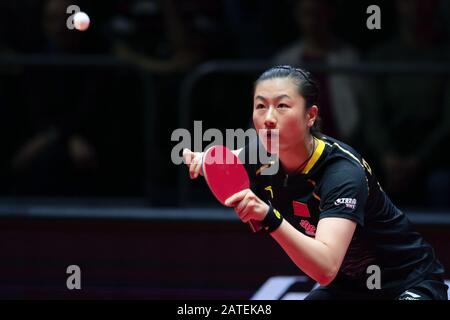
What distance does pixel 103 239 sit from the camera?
5652 mm

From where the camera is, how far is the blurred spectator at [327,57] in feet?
18.8

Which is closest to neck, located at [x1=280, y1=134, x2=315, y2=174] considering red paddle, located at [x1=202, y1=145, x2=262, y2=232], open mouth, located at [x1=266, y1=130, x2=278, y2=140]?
open mouth, located at [x1=266, y1=130, x2=278, y2=140]

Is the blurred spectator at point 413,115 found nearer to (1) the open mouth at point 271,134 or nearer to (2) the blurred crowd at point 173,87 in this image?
(2) the blurred crowd at point 173,87

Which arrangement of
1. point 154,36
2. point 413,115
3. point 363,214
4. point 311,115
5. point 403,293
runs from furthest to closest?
point 154,36
point 413,115
point 403,293
point 311,115
point 363,214

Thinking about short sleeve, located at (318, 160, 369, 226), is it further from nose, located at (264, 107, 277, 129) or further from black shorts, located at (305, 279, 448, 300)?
black shorts, located at (305, 279, 448, 300)

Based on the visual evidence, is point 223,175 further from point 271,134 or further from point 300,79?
point 300,79

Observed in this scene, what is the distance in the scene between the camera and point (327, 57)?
584cm

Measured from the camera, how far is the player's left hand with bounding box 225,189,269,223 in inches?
120

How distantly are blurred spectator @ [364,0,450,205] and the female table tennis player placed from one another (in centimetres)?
199

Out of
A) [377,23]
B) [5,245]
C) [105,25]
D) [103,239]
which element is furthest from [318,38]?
[5,245]

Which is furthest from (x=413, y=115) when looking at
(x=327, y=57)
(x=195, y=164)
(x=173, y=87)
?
(x=195, y=164)

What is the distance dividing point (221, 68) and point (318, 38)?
0.66 m

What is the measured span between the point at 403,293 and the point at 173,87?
2544 mm

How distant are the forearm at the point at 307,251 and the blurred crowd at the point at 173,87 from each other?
2538 millimetres
